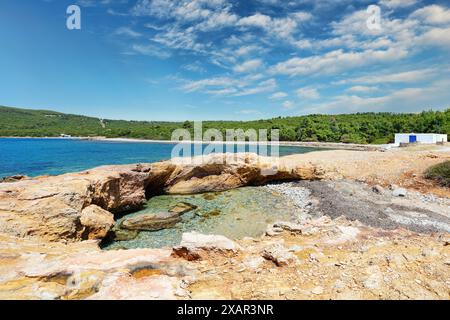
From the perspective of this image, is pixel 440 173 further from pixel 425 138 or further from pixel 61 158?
pixel 61 158

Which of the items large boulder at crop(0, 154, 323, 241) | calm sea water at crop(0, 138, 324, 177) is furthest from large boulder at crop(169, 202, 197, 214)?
calm sea water at crop(0, 138, 324, 177)

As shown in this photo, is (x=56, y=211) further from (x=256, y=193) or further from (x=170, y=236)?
(x=256, y=193)

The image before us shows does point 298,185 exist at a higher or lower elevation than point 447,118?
lower

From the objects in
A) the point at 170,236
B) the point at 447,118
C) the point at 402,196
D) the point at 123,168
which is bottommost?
the point at 170,236

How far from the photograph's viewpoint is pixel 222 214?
57.2ft

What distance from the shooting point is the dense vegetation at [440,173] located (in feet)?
64.3

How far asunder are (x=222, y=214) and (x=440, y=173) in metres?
17.3

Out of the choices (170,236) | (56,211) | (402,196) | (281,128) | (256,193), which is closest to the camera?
(56,211)

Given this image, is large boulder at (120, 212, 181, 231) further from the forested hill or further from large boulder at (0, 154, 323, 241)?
the forested hill

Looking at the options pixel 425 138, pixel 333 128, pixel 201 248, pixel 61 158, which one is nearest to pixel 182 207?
pixel 201 248

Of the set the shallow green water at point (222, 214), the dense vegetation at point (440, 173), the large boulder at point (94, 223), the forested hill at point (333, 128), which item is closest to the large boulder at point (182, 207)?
the shallow green water at point (222, 214)

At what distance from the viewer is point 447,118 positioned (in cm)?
6538

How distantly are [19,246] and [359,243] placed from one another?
10389 millimetres
